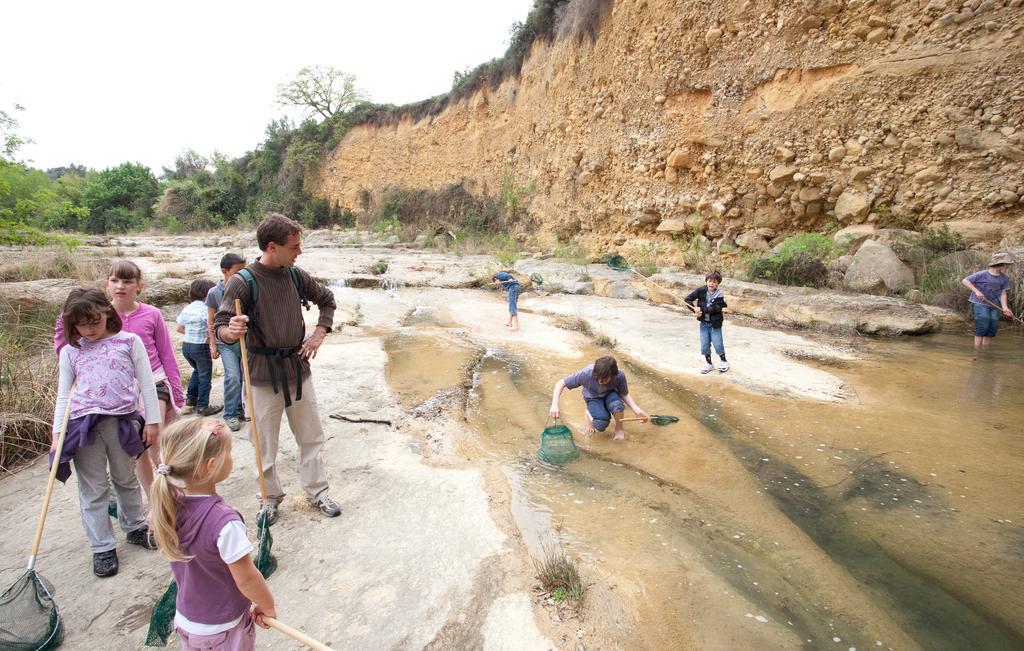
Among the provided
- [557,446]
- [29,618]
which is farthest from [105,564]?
[557,446]

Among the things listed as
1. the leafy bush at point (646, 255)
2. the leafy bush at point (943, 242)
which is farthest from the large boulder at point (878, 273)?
the leafy bush at point (646, 255)

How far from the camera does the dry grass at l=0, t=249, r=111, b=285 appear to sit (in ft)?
29.3

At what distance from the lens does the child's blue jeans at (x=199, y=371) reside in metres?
4.85

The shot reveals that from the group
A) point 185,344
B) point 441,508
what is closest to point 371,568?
point 441,508

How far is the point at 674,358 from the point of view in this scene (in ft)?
24.2

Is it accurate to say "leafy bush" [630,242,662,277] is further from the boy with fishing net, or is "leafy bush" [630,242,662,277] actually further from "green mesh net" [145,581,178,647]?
"green mesh net" [145,581,178,647]

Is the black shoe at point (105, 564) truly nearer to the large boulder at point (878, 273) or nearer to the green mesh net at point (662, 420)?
the green mesh net at point (662, 420)

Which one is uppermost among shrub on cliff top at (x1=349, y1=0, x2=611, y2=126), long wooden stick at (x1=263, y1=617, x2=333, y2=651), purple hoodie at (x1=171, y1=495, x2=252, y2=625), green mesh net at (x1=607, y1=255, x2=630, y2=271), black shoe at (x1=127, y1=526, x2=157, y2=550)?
shrub on cliff top at (x1=349, y1=0, x2=611, y2=126)

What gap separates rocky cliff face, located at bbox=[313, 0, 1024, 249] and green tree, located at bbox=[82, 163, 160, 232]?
114 feet

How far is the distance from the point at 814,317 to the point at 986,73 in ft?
20.1

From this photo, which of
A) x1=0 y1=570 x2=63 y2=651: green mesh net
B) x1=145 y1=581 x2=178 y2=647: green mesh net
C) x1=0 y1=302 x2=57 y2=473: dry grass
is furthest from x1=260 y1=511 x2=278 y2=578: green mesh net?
x1=0 y1=302 x2=57 y2=473: dry grass

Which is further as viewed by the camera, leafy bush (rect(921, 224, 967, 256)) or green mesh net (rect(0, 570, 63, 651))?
leafy bush (rect(921, 224, 967, 256))

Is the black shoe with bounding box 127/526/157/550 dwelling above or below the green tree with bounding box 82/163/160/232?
below

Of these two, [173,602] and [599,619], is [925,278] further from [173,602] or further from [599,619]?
[173,602]
